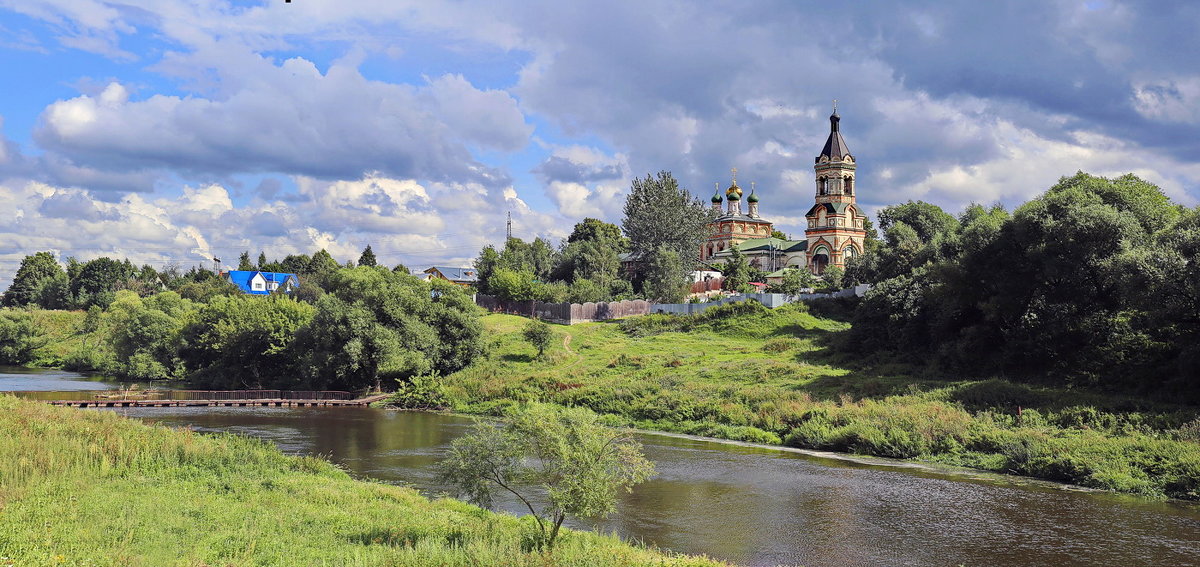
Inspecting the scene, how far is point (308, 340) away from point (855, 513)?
160 feet

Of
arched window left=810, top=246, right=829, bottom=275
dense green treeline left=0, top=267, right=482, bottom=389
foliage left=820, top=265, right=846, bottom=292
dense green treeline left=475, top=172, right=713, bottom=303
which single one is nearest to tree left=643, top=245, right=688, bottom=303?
dense green treeline left=475, top=172, right=713, bottom=303

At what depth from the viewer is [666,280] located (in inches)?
3553

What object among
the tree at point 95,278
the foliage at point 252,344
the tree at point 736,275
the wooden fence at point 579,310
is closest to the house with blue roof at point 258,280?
the tree at point 95,278

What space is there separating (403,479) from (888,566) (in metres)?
18.1

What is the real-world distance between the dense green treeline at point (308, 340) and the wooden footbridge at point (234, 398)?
86.5 inches

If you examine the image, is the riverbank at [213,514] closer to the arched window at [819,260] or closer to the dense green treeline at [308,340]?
the dense green treeline at [308,340]

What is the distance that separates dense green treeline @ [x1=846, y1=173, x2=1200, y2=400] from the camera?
3603 cm

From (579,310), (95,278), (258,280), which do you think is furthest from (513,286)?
(95,278)

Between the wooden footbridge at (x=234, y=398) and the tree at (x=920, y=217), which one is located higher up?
the tree at (x=920, y=217)

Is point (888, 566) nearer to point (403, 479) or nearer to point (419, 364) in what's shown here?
point (403, 479)

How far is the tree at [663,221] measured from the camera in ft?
353

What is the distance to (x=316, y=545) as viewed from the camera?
20.4 meters

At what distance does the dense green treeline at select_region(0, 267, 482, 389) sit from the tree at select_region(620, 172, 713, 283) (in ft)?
120

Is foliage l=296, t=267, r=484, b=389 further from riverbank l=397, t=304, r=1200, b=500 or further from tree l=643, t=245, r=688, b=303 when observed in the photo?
tree l=643, t=245, r=688, b=303
